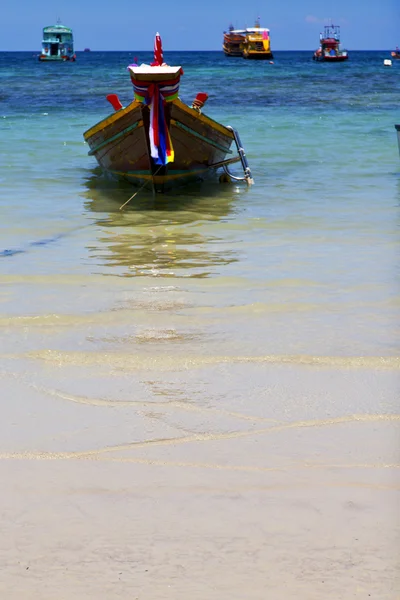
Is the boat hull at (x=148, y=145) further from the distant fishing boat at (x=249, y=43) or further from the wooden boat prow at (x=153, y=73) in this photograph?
the distant fishing boat at (x=249, y=43)

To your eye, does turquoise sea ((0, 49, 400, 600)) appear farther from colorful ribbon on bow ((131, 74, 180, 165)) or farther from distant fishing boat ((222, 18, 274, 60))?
distant fishing boat ((222, 18, 274, 60))

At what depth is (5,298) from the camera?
6.74m

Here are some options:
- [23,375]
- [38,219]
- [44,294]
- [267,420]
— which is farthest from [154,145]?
[267,420]

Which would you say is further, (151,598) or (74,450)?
(74,450)

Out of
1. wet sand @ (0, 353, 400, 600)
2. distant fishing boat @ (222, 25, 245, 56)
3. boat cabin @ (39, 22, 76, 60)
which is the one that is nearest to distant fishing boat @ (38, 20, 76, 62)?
boat cabin @ (39, 22, 76, 60)

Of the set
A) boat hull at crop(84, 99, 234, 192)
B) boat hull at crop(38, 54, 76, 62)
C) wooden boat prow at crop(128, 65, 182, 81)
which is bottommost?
boat hull at crop(84, 99, 234, 192)

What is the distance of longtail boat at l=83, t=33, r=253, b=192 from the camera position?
37.5 feet

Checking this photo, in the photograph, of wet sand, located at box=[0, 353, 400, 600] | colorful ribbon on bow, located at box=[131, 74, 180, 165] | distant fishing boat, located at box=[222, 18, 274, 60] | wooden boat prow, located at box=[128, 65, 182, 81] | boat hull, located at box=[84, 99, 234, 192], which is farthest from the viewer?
distant fishing boat, located at box=[222, 18, 274, 60]

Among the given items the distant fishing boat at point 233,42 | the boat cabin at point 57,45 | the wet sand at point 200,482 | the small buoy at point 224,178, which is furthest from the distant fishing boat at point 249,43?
the wet sand at point 200,482

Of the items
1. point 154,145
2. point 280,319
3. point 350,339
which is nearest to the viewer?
point 350,339

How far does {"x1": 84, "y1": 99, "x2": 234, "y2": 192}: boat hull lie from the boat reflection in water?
0.80 feet

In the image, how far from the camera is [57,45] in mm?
111938

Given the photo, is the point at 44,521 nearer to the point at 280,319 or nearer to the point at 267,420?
the point at 267,420

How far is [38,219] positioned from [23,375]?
590 centimetres
